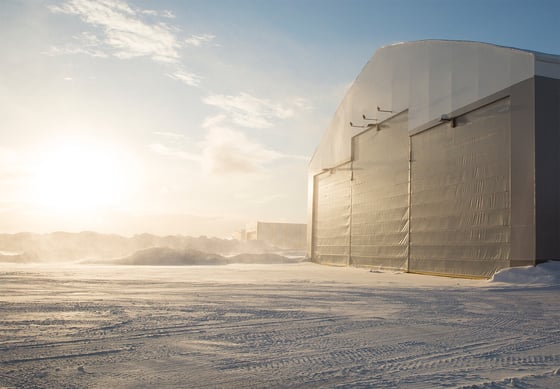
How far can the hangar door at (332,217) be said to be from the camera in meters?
22.4

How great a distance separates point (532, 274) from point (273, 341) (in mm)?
8940

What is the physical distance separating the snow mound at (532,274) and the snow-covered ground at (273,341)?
344 centimetres

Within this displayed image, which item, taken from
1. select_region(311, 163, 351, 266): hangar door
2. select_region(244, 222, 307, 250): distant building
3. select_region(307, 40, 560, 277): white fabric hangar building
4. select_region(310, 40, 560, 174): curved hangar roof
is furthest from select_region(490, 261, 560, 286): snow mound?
select_region(244, 222, 307, 250): distant building

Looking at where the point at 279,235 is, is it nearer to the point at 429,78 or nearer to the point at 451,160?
the point at 429,78

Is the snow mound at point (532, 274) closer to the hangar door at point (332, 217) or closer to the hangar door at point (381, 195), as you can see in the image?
the hangar door at point (381, 195)

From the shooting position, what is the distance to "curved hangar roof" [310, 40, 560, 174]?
41.7 feet

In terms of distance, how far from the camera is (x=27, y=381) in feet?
9.68

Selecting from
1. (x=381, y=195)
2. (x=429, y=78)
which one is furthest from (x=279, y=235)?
(x=429, y=78)

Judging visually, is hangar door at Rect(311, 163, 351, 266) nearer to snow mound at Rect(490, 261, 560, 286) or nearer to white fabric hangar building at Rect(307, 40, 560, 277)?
white fabric hangar building at Rect(307, 40, 560, 277)

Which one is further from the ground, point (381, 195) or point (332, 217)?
point (381, 195)

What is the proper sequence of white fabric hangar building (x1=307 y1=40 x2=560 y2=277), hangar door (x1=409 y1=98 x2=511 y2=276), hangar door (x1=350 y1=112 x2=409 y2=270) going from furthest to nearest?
hangar door (x1=350 y1=112 x2=409 y2=270), hangar door (x1=409 y1=98 x2=511 y2=276), white fabric hangar building (x1=307 y1=40 x2=560 y2=277)

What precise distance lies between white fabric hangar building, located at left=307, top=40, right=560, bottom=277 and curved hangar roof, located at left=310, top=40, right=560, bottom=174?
34 mm

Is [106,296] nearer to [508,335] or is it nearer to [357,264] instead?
[508,335]

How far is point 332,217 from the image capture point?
2395 cm
